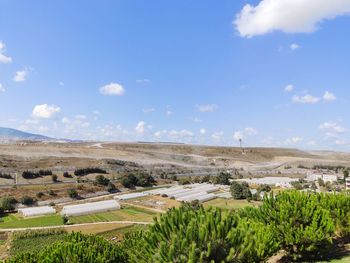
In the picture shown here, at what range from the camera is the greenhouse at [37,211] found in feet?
273

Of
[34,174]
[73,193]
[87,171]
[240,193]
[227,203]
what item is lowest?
[227,203]

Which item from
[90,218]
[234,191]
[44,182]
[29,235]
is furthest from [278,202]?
[44,182]

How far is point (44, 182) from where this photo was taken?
116562 millimetres

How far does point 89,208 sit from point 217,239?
71.6 meters

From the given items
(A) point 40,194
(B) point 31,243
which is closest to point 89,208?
(A) point 40,194

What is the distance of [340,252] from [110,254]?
21.4m

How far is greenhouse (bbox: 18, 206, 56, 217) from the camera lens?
83.3 metres

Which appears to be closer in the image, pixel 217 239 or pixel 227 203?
pixel 217 239

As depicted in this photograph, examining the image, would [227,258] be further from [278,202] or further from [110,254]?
[278,202]

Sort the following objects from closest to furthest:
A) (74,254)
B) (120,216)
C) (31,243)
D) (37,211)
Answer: (74,254) < (31,243) < (120,216) < (37,211)

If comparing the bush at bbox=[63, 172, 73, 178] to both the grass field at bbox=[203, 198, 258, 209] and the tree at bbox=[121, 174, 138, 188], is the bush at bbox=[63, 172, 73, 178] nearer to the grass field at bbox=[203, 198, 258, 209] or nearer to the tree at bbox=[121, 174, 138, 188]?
the tree at bbox=[121, 174, 138, 188]

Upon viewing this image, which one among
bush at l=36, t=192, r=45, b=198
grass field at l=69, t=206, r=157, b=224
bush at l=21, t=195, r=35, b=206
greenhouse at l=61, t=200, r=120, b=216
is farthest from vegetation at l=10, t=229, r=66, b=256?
bush at l=36, t=192, r=45, b=198

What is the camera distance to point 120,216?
82875 millimetres

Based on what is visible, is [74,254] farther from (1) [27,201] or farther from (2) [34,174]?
(2) [34,174]
